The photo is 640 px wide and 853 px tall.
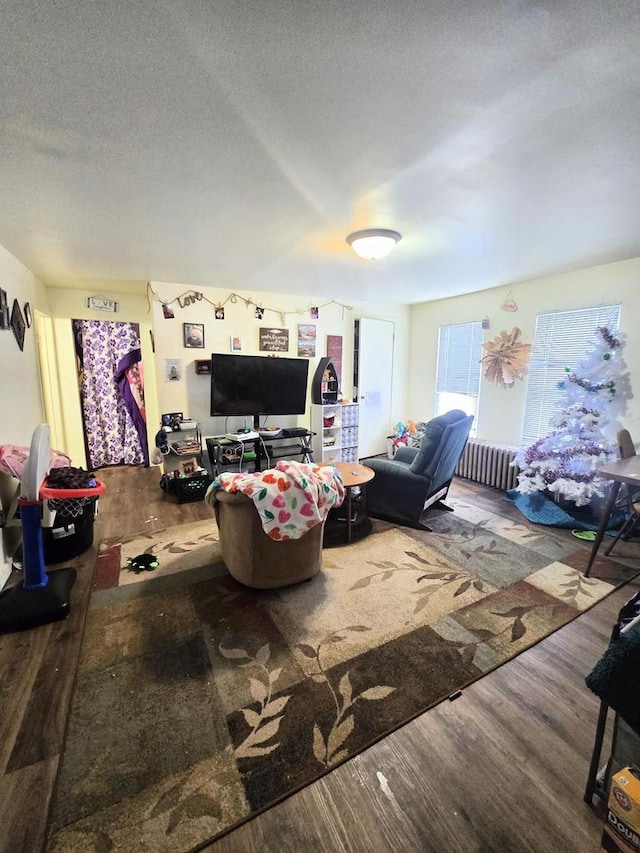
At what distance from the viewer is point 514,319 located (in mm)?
4270

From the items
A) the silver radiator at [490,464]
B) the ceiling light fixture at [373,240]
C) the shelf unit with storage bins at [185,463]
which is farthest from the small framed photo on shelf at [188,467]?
the silver radiator at [490,464]

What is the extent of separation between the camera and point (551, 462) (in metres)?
3.42

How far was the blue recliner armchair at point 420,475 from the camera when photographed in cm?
305

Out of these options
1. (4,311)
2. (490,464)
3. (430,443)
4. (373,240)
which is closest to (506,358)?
(490,464)

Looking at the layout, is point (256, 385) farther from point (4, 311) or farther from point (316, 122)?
point (316, 122)

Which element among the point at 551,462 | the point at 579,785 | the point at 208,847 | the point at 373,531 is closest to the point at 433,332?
the point at 551,462

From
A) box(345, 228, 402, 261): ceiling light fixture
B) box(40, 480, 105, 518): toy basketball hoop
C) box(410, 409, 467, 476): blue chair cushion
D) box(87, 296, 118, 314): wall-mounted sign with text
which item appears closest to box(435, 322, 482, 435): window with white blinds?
box(410, 409, 467, 476): blue chair cushion

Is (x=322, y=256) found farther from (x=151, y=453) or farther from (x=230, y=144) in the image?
(x=151, y=453)

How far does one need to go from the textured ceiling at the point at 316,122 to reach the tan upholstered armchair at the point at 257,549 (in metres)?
1.75

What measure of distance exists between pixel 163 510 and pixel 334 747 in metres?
2.79

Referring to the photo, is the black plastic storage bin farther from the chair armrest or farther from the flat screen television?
the chair armrest

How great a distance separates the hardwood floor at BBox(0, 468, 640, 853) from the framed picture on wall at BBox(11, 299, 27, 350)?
234 centimetres

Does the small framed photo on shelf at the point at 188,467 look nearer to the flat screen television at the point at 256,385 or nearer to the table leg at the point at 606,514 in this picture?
the flat screen television at the point at 256,385

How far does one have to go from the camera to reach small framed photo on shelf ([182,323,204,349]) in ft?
14.0
